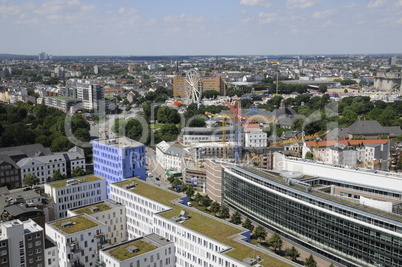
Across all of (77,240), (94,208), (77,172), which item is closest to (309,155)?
(77,172)

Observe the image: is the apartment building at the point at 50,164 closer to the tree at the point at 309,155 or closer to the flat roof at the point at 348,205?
the flat roof at the point at 348,205

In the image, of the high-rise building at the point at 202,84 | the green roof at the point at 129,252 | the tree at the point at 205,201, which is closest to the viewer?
the green roof at the point at 129,252

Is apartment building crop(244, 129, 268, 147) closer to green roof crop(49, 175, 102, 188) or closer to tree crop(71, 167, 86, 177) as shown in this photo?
tree crop(71, 167, 86, 177)

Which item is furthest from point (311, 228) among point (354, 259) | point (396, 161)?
point (396, 161)

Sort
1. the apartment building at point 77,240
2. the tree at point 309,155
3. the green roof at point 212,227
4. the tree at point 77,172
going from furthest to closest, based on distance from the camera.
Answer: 1. the tree at point 309,155
2. the tree at point 77,172
3. the apartment building at point 77,240
4. the green roof at point 212,227

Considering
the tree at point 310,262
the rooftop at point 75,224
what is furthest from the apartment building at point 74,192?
the tree at point 310,262

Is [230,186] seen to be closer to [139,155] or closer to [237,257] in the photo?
[139,155]
